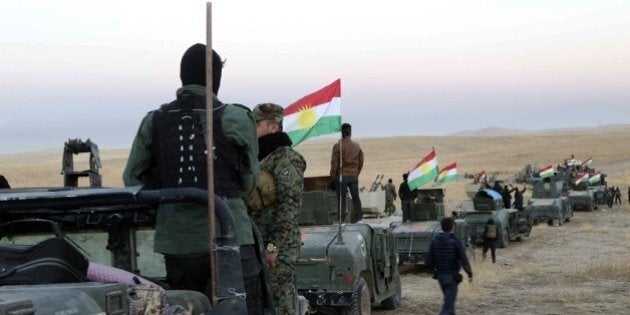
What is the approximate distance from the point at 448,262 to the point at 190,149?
6.27 metres

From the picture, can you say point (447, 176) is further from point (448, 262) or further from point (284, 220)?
point (284, 220)

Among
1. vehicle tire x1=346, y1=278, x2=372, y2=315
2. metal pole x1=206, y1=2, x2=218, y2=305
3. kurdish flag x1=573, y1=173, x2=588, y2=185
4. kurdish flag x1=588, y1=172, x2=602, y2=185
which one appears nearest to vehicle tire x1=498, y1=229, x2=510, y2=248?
vehicle tire x1=346, y1=278, x2=372, y2=315

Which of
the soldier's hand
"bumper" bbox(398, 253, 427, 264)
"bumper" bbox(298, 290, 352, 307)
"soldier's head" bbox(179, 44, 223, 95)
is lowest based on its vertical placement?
"bumper" bbox(398, 253, 427, 264)

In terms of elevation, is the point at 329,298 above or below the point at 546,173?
below

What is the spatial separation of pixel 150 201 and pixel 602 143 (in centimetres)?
9386

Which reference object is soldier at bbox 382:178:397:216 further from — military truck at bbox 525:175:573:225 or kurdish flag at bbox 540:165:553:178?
kurdish flag at bbox 540:165:553:178

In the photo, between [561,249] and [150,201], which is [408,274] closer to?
[561,249]

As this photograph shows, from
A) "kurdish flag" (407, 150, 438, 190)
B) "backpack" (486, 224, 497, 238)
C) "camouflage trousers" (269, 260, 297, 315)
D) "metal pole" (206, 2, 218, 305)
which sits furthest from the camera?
"kurdish flag" (407, 150, 438, 190)

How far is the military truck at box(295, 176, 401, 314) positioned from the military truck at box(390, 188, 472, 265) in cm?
428

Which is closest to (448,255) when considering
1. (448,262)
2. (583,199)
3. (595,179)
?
(448,262)

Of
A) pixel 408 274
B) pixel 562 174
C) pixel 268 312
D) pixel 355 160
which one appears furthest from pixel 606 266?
pixel 562 174

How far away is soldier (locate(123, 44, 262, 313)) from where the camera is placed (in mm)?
3336

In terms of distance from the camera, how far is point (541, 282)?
15.0 meters

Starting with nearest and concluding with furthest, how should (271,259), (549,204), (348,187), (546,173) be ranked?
1. (271,259)
2. (348,187)
3. (549,204)
4. (546,173)
